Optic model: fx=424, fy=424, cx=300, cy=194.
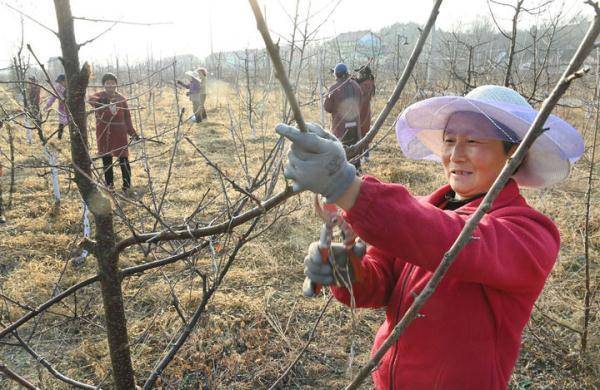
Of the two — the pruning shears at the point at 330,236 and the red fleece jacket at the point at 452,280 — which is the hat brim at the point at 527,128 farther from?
the pruning shears at the point at 330,236

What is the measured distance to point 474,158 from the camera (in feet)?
3.97

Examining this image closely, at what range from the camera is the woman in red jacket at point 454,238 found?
2.81 feet

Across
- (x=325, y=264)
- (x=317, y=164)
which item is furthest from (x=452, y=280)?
(x=317, y=164)

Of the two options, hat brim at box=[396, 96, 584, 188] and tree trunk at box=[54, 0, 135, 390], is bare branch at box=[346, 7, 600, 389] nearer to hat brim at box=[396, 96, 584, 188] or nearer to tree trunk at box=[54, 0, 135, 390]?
hat brim at box=[396, 96, 584, 188]

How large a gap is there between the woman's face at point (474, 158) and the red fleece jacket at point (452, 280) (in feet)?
0.21

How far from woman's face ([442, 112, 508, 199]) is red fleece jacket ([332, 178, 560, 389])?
2.5 inches

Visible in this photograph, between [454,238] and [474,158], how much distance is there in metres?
0.41

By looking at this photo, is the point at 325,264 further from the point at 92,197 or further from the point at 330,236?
the point at 92,197

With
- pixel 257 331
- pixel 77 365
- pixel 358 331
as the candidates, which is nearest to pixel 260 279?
pixel 257 331

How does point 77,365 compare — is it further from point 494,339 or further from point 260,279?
point 494,339

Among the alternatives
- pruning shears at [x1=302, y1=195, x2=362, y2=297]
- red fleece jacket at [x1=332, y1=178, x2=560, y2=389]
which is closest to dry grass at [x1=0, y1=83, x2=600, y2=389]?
red fleece jacket at [x1=332, y1=178, x2=560, y2=389]

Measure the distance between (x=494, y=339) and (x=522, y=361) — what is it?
7.66 ft

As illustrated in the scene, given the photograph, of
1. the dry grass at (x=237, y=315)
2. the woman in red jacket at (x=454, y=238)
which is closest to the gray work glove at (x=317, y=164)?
the woman in red jacket at (x=454, y=238)

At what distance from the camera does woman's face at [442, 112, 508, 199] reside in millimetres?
1209
